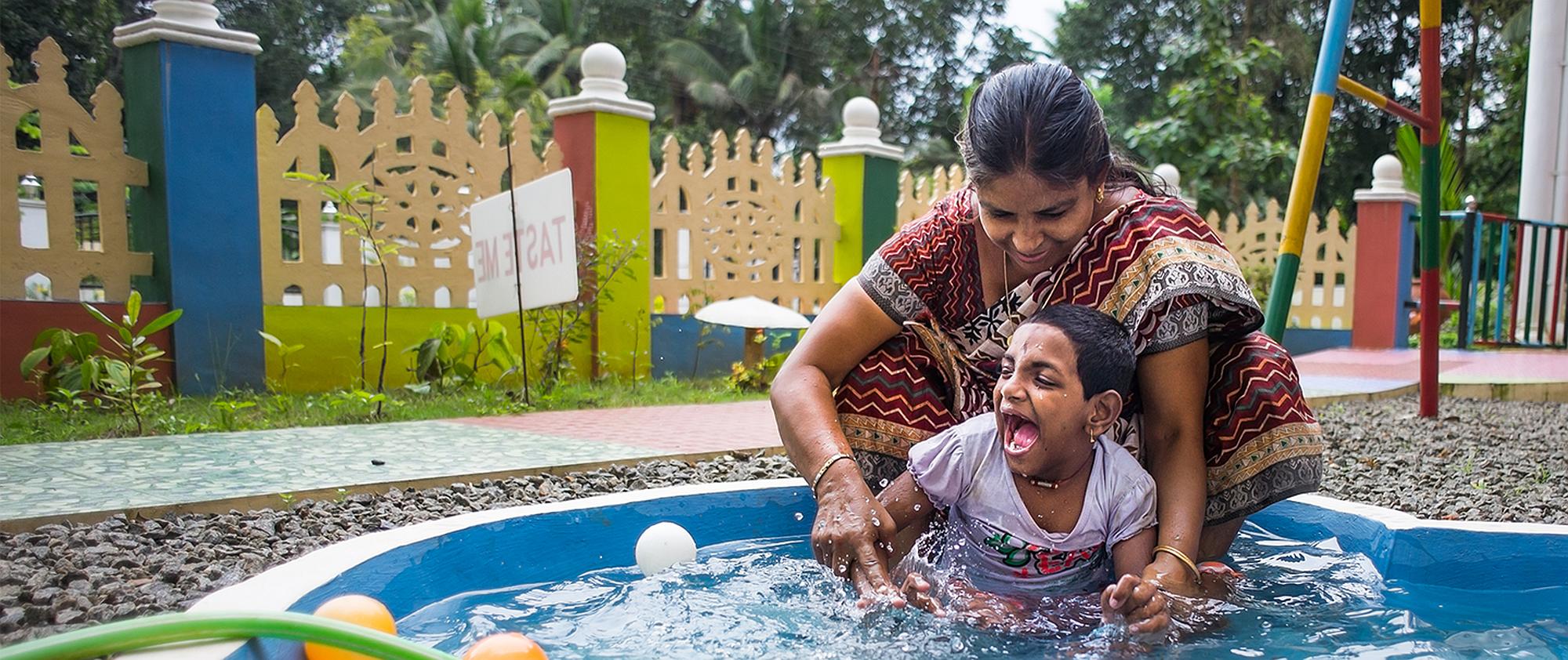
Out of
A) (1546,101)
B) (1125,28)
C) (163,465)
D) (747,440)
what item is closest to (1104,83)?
(1125,28)

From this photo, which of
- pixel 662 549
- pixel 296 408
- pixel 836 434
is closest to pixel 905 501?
pixel 836 434

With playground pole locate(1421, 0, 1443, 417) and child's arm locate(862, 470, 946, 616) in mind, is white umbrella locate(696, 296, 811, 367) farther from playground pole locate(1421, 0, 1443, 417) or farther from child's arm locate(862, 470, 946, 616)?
child's arm locate(862, 470, 946, 616)

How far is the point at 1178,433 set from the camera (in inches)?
105

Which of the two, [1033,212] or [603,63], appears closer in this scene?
[1033,212]

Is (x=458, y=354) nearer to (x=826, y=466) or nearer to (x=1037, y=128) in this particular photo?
(x=826, y=466)

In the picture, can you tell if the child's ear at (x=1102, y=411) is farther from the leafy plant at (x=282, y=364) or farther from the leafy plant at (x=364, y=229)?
the leafy plant at (x=282, y=364)

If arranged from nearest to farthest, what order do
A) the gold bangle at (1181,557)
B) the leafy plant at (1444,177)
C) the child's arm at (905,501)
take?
the gold bangle at (1181,557), the child's arm at (905,501), the leafy plant at (1444,177)

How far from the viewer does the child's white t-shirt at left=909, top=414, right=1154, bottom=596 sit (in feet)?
8.82

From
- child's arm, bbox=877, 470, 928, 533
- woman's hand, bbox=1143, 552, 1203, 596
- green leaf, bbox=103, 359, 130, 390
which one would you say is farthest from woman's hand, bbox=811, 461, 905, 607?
green leaf, bbox=103, 359, 130, 390

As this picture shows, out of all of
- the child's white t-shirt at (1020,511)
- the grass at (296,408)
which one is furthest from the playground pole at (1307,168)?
the grass at (296,408)

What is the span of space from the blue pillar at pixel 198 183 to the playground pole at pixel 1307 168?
5352 mm

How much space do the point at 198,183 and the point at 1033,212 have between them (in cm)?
528

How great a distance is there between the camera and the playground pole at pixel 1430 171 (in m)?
4.82

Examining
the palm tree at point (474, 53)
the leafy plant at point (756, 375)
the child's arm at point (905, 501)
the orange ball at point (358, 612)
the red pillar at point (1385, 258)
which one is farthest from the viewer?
the palm tree at point (474, 53)
